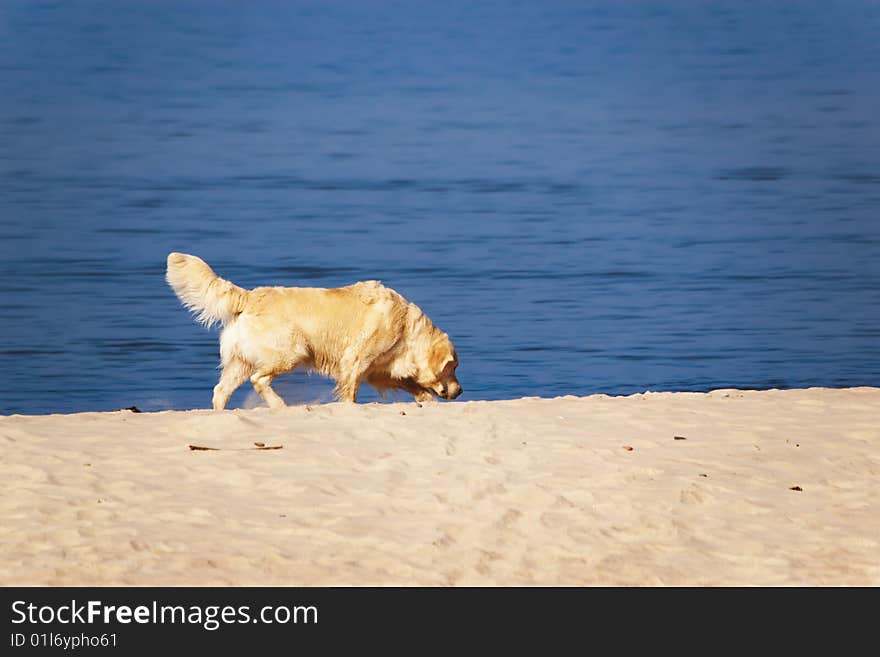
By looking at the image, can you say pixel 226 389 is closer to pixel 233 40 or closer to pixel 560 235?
pixel 560 235

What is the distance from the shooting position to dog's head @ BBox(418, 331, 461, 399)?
36.0 feet

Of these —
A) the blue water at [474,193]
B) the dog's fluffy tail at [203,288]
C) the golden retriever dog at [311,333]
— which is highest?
the dog's fluffy tail at [203,288]

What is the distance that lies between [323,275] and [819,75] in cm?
2273

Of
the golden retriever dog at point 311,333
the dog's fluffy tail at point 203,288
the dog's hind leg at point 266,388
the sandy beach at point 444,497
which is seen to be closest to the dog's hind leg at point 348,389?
the golden retriever dog at point 311,333

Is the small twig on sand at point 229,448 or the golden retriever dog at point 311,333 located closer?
the small twig on sand at point 229,448

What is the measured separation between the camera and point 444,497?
23.8 ft

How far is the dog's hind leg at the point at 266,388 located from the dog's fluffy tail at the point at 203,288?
507mm

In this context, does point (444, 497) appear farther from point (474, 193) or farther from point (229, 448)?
point (474, 193)

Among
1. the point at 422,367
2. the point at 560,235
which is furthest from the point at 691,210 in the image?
the point at 422,367

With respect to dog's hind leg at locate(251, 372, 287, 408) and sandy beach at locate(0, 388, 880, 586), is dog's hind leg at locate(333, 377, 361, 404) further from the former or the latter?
sandy beach at locate(0, 388, 880, 586)

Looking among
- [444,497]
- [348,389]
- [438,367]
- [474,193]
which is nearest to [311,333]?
[348,389]

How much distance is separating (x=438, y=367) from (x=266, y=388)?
1.40 m

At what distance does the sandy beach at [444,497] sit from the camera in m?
6.25

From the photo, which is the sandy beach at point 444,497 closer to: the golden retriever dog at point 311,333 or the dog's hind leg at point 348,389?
the golden retriever dog at point 311,333
